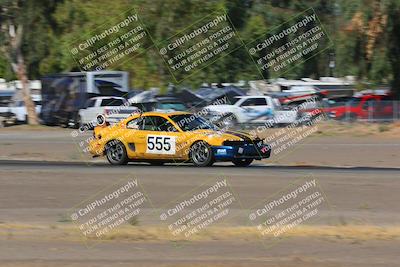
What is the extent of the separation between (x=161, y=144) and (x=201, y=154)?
1.02 meters

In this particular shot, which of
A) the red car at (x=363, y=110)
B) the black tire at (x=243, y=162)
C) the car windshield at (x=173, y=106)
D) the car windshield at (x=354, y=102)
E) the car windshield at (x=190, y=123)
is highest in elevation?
the car windshield at (x=190, y=123)

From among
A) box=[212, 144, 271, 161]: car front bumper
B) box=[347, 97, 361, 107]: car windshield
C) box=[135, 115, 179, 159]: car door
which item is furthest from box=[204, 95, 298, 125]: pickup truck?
box=[212, 144, 271, 161]: car front bumper

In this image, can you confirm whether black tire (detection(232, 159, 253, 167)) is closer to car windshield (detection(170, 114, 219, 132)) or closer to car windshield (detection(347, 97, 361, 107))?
car windshield (detection(170, 114, 219, 132))

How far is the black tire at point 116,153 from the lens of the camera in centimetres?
2186

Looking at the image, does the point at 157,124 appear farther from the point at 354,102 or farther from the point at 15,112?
the point at 15,112

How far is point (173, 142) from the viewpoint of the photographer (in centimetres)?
2120

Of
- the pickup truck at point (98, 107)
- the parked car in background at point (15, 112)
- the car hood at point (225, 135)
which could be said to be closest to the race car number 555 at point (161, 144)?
the car hood at point (225, 135)

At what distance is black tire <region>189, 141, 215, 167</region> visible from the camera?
69.0 ft

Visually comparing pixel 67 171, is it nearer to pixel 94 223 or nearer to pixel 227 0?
pixel 94 223

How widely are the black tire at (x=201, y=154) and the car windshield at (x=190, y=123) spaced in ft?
1.58

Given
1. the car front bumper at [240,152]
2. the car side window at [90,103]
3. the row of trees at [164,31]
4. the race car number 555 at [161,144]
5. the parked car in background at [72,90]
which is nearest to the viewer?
the car front bumper at [240,152]

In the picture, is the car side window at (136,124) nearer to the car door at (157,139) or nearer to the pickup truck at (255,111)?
the car door at (157,139)

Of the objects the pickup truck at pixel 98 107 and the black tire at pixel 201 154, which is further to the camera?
the pickup truck at pixel 98 107

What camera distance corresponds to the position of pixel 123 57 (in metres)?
43.5
